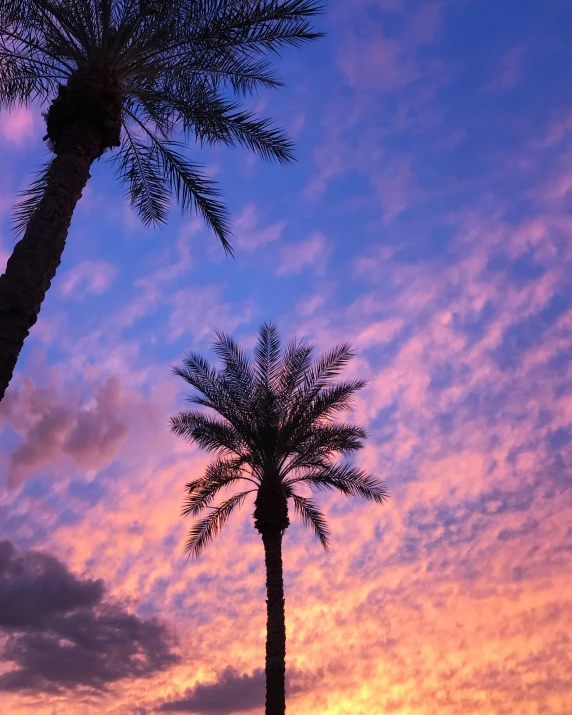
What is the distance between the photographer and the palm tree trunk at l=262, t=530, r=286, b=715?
1809 centimetres

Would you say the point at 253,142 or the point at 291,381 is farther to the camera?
the point at 291,381

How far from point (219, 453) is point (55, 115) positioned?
1256 cm

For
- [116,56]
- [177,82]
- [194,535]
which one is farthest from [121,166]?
[194,535]

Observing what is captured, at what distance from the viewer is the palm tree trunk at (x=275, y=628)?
1809 cm

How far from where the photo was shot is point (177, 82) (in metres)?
12.7

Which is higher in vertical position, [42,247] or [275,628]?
[42,247]

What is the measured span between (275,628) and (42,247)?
44.7 ft

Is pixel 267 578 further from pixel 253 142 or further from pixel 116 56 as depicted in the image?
pixel 116 56

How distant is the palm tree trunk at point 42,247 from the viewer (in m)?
7.79

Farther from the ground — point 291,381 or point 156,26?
point 291,381

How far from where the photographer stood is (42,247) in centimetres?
857

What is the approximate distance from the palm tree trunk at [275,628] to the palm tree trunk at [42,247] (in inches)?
523

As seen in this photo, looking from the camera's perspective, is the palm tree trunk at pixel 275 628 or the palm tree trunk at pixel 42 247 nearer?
the palm tree trunk at pixel 42 247

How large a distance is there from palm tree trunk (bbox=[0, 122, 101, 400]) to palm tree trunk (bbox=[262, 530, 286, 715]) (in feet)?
43.6
